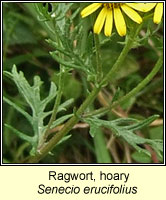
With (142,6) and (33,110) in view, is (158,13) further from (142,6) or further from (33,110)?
(33,110)

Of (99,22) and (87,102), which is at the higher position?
(99,22)

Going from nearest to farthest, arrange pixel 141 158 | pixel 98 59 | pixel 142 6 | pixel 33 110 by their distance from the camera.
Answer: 1. pixel 142 6
2. pixel 98 59
3. pixel 33 110
4. pixel 141 158

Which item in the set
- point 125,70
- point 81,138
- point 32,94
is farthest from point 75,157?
point 32,94

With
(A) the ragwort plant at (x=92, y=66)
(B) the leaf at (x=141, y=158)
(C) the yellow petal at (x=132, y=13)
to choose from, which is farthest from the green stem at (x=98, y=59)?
(B) the leaf at (x=141, y=158)

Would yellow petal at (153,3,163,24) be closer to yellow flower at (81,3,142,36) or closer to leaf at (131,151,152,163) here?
yellow flower at (81,3,142,36)

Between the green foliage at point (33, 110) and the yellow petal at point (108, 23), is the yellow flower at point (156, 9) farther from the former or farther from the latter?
the green foliage at point (33, 110)

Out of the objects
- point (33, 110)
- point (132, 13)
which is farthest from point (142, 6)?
point (33, 110)

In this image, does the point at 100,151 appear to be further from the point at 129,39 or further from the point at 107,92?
the point at 129,39
